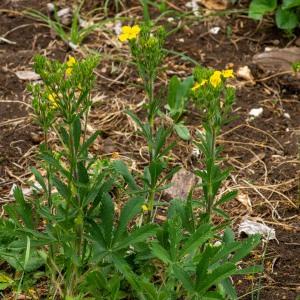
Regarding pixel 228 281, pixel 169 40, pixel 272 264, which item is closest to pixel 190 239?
pixel 228 281

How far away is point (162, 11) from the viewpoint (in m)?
4.14

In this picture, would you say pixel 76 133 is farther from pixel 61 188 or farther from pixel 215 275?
pixel 215 275

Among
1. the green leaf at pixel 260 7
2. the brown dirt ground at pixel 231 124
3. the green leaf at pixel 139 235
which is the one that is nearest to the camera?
the green leaf at pixel 139 235

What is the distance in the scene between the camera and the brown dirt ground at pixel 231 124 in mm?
2846

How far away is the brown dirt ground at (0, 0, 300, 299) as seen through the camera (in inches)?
112

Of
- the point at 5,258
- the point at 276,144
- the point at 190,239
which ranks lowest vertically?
the point at 276,144

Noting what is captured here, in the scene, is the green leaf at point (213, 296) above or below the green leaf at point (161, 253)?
below

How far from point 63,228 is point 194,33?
2.10 meters

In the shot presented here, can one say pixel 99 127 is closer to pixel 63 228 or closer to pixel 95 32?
pixel 95 32

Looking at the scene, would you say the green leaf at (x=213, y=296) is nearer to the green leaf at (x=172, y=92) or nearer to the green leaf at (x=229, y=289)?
the green leaf at (x=229, y=289)

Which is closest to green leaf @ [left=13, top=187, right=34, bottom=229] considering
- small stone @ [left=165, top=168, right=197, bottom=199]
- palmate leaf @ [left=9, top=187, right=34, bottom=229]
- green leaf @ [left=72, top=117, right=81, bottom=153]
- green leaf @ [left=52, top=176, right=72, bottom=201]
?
palmate leaf @ [left=9, top=187, right=34, bottom=229]

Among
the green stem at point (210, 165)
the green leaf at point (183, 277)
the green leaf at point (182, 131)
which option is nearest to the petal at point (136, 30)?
the green stem at point (210, 165)

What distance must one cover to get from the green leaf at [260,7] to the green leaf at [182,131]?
3.31ft

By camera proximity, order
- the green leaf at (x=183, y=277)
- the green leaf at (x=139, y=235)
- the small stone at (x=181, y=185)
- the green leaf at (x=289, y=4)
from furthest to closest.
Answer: the green leaf at (x=289, y=4), the small stone at (x=181, y=185), the green leaf at (x=139, y=235), the green leaf at (x=183, y=277)
